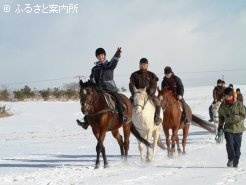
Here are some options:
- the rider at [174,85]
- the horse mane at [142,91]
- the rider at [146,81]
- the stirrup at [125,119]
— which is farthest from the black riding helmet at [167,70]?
the stirrup at [125,119]

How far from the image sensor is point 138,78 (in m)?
11.7

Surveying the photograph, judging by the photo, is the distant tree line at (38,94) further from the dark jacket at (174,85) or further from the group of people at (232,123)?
the group of people at (232,123)

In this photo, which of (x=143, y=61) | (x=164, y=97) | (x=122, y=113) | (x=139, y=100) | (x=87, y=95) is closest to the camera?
(x=87, y=95)

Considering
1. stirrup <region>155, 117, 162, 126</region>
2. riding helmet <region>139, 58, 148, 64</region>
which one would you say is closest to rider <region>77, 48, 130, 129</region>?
stirrup <region>155, 117, 162, 126</region>

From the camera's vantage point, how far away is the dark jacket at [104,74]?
10930 millimetres

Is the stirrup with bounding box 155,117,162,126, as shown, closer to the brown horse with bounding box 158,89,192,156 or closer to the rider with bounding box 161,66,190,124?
the brown horse with bounding box 158,89,192,156

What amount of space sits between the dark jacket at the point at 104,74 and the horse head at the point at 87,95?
630 mm

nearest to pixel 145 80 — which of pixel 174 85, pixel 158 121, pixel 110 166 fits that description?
pixel 158 121

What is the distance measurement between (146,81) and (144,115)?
95 centimetres

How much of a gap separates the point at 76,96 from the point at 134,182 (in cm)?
4030

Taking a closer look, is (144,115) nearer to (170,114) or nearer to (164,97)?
(164,97)

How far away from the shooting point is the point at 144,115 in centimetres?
1129

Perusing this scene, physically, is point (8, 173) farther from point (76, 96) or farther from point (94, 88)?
point (76, 96)

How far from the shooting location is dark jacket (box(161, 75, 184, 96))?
13.0m
